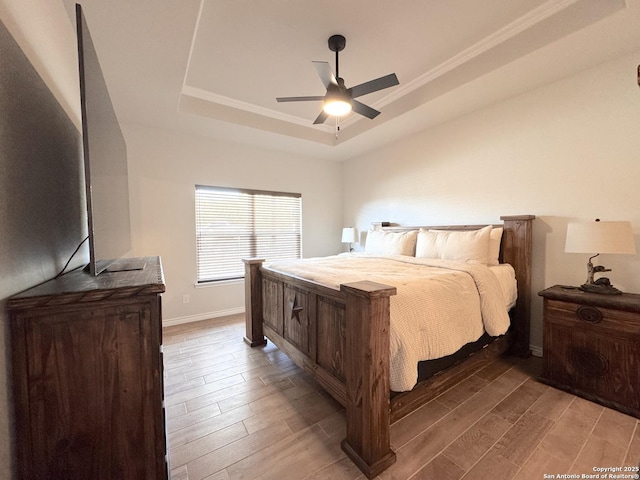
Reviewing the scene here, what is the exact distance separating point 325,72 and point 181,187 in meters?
2.61

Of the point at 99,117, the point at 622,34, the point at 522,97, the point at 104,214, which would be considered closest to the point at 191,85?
the point at 99,117

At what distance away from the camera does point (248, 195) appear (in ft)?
13.7

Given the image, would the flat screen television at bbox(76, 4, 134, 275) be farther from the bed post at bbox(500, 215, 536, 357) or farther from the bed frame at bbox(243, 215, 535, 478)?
the bed post at bbox(500, 215, 536, 357)

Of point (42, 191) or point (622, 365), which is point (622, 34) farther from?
point (42, 191)

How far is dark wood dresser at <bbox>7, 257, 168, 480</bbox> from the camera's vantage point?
0.82 m

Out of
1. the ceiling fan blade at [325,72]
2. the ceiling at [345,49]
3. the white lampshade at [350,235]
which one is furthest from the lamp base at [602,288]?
the white lampshade at [350,235]

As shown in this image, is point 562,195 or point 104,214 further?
point 562,195

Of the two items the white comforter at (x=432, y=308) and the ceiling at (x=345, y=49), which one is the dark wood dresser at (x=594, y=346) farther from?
the ceiling at (x=345, y=49)

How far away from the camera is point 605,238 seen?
1.83m

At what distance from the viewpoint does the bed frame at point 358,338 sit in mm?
1320

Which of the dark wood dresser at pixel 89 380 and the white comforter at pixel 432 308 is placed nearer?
the dark wood dresser at pixel 89 380

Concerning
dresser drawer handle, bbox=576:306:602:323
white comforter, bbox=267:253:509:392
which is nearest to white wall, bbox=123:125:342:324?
white comforter, bbox=267:253:509:392

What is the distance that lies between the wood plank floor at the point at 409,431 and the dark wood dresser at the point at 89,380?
2.01 feet

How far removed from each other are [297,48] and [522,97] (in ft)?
7.66
